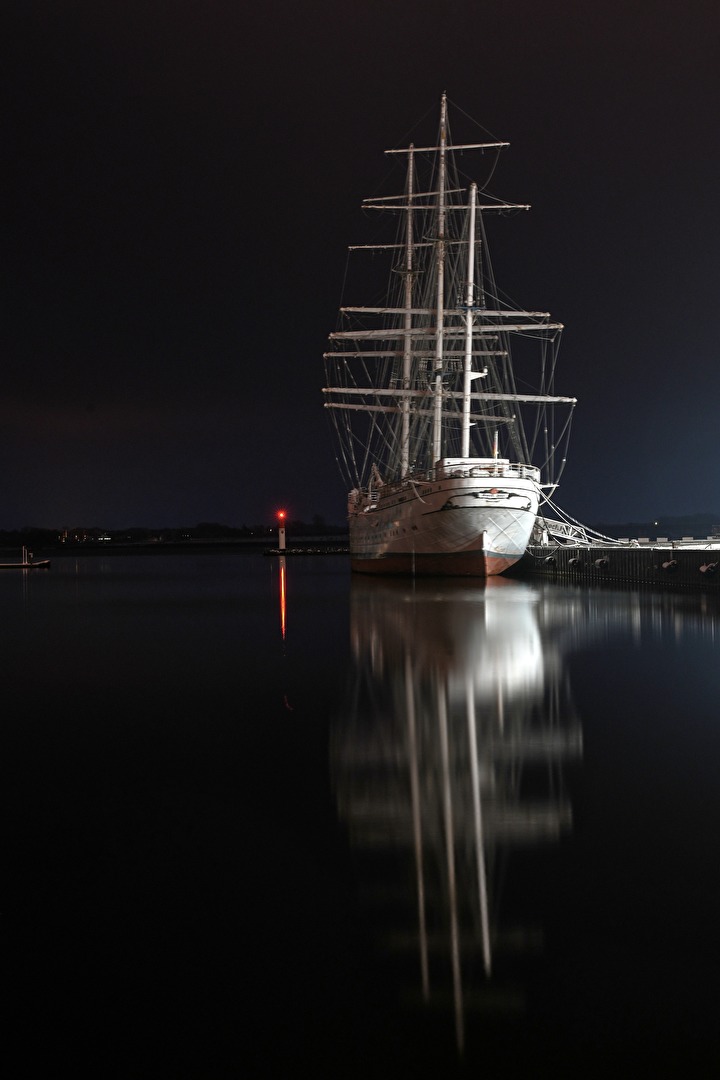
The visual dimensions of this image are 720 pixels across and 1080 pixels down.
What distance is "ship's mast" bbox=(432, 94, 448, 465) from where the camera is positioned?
2191 inches

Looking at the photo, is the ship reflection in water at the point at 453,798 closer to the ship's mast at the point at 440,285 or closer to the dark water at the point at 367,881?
the dark water at the point at 367,881

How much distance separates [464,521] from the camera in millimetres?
51312

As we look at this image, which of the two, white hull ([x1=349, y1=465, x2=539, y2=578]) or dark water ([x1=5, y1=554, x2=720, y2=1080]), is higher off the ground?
white hull ([x1=349, y1=465, x2=539, y2=578])

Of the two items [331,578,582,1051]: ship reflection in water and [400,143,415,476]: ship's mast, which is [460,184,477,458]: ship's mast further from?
[331,578,582,1051]: ship reflection in water

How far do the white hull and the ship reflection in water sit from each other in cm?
3353

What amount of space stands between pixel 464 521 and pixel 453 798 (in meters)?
44.4

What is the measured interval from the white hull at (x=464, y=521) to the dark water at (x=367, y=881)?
37.2m

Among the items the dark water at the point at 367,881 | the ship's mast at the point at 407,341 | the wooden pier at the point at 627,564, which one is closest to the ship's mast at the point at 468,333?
the wooden pier at the point at 627,564

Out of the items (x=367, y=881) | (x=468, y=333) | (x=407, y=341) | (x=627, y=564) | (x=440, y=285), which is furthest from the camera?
(x=407, y=341)

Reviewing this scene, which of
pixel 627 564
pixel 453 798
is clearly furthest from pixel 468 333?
pixel 453 798

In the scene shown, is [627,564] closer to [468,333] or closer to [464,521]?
[464,521]

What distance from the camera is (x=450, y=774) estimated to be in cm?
800

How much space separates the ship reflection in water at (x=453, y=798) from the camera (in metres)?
4.54

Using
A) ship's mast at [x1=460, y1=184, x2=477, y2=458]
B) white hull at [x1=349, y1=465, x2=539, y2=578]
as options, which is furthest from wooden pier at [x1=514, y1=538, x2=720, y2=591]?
ship's mast at [x1=460, y1=184, x2=477, y2=458]
